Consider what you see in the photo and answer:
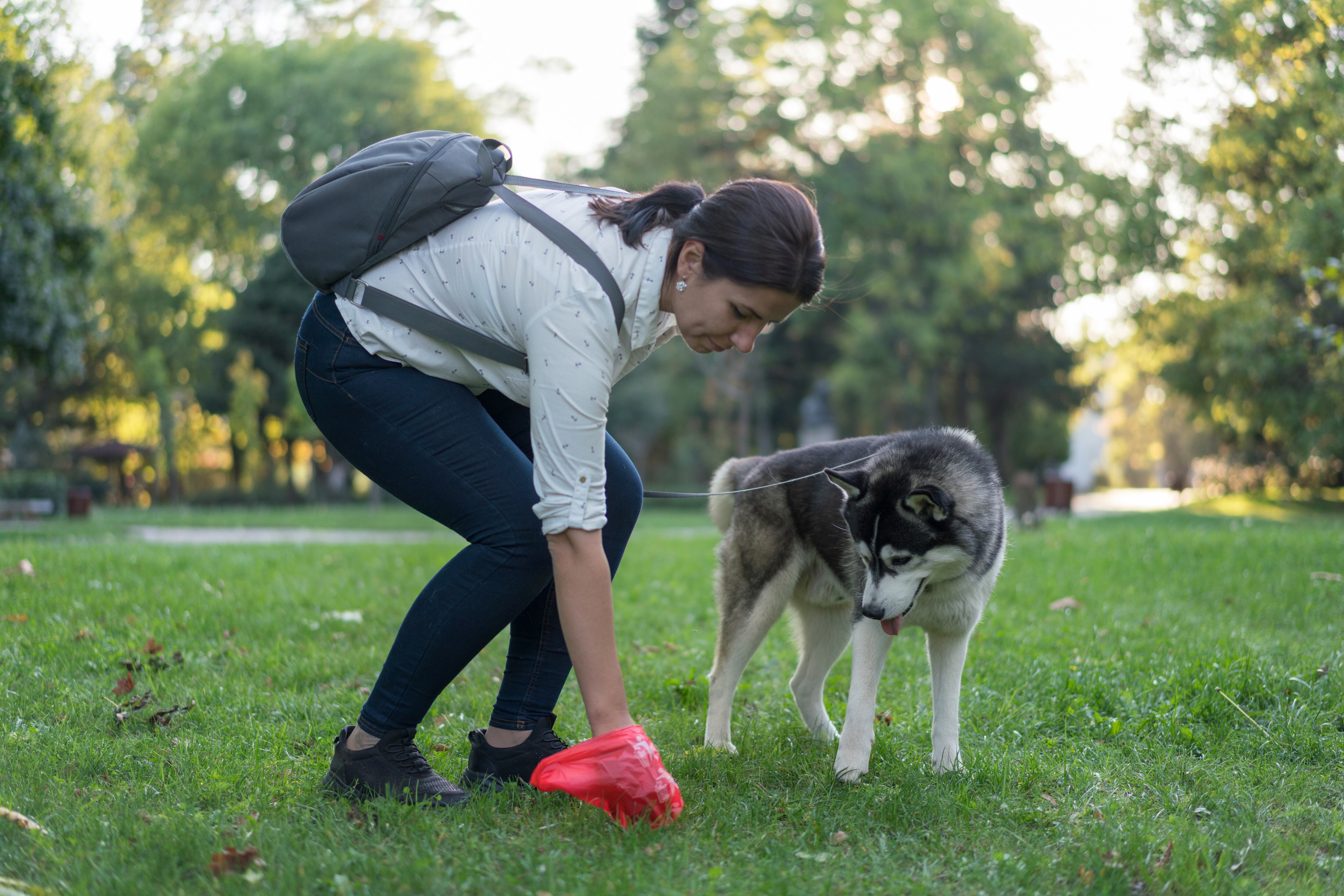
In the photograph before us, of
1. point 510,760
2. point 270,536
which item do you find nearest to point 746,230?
point 510,760

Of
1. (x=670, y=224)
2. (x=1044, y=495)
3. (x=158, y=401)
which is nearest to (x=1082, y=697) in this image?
(x=670, y=224)

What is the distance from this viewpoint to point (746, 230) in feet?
8.48

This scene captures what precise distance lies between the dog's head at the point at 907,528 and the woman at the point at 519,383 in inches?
40.1

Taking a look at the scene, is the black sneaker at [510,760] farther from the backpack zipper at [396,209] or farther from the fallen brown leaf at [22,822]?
the backpack zipper at [396,209]

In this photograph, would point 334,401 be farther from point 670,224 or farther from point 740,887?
point 740,887

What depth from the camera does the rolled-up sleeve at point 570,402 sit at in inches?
97.7

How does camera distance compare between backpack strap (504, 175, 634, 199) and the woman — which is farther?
backpack strap (504, 175, 634, 199)

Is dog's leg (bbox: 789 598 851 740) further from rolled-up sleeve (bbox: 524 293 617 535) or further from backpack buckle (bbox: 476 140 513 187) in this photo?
backpack buckle (bbox: 476 140 513 187)

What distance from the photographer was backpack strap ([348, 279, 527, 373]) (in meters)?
2.72

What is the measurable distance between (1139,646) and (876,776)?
251cm

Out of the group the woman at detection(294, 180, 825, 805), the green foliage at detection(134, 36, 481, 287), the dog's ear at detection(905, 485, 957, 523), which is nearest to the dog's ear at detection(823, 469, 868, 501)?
the dog's ear at detection(905, 485, 957, 523)

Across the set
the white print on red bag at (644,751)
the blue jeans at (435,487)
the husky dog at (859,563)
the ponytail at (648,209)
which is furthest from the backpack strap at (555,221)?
the husky dog at (859,563)

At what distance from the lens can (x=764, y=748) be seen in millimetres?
3742

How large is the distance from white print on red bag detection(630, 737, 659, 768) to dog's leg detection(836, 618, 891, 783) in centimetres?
→ 93
